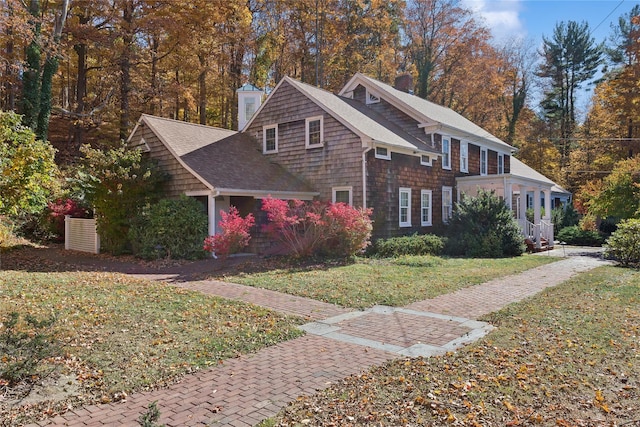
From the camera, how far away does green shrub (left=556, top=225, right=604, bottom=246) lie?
2330 cm

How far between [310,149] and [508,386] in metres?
14.8

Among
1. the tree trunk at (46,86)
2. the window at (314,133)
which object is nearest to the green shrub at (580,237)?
the window at (314,133)

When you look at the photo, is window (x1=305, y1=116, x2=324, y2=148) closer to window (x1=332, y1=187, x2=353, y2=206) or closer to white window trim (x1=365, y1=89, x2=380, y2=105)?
window (x1=332, y1=187, x2=353, y2=206)

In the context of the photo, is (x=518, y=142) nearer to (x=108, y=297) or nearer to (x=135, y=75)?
(x=135, y=75)

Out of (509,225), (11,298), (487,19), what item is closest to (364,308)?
(11,298)

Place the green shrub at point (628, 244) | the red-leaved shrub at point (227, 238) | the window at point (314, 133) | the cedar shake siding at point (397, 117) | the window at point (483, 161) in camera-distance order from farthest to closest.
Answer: the window at point (483, 161)
the cedar shake siding at point (397, 117)
the window at point (314, 133)
the green shrub at point (628, 244)
the red-leaved shrub at point (227, 238)

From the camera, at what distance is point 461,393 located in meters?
4.22

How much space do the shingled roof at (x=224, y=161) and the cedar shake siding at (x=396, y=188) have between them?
2.75 meters

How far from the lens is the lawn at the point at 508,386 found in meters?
3.79

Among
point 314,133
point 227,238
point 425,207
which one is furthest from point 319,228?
point 425,207

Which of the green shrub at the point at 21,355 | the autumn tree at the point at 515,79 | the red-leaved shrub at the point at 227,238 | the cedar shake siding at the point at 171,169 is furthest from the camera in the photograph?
the autumn tree at the point at 515,79

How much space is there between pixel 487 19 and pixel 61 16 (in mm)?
29323

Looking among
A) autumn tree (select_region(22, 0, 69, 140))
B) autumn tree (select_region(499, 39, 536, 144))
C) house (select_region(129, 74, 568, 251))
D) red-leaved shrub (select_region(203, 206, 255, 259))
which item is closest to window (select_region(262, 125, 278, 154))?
house (select_region(129, 74, 568, 251))

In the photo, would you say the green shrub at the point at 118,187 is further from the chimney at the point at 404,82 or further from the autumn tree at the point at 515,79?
the autumn tree at the point at 515,79
